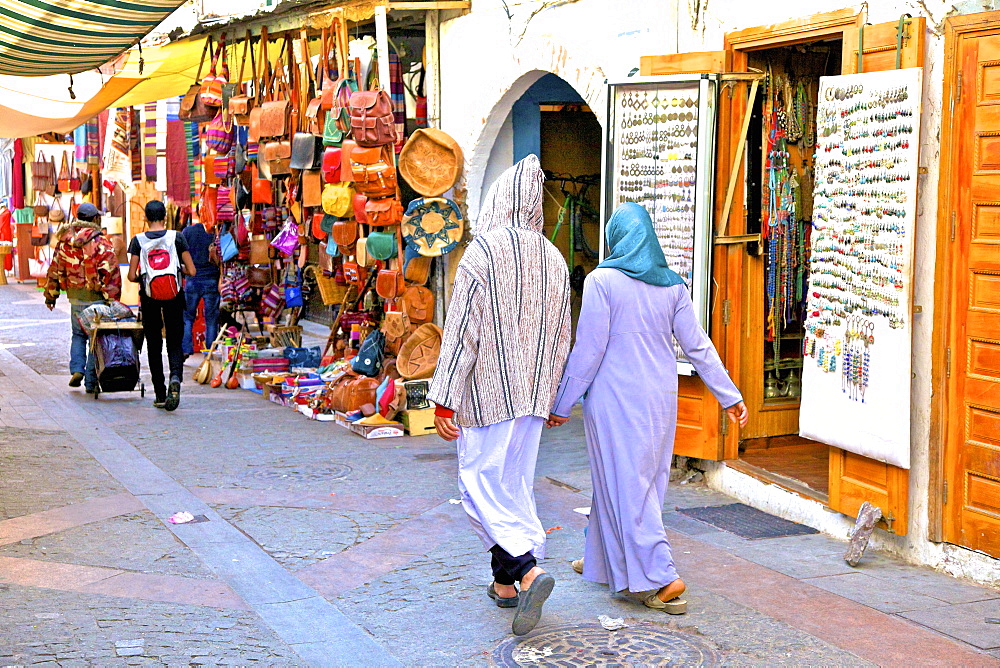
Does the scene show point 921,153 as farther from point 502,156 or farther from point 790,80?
point 502,156

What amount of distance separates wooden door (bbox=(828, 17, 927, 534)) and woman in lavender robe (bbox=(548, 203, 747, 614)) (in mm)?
1127

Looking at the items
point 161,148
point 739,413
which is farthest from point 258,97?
point 161,148

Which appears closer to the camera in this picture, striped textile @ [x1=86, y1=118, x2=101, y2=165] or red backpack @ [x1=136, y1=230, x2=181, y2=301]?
red backpack @ [x1=136, y1=230, x2=181, y2=301]

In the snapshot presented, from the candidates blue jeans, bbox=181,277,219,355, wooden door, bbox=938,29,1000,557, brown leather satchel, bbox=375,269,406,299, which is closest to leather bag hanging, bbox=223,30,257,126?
blue jeans, bbox=181,277,219,355

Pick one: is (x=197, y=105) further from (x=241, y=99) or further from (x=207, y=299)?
(x=207, y=299)

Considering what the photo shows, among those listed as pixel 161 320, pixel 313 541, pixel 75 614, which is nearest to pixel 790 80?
pixel 313 541

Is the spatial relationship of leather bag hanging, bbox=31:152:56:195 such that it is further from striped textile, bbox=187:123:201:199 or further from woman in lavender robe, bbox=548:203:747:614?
woman in lavender robe, bbox=548:203:747:614

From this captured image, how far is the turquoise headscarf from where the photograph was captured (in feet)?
16.0

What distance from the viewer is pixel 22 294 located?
23.7 m

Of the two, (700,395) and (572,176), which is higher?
(572,176)

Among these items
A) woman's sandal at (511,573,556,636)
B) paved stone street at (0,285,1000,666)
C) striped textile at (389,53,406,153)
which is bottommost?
paved stone street at (0,285,1000,666)

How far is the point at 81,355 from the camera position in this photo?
11.2 m

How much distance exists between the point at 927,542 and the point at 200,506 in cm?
386

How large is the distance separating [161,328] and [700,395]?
4.92 m
